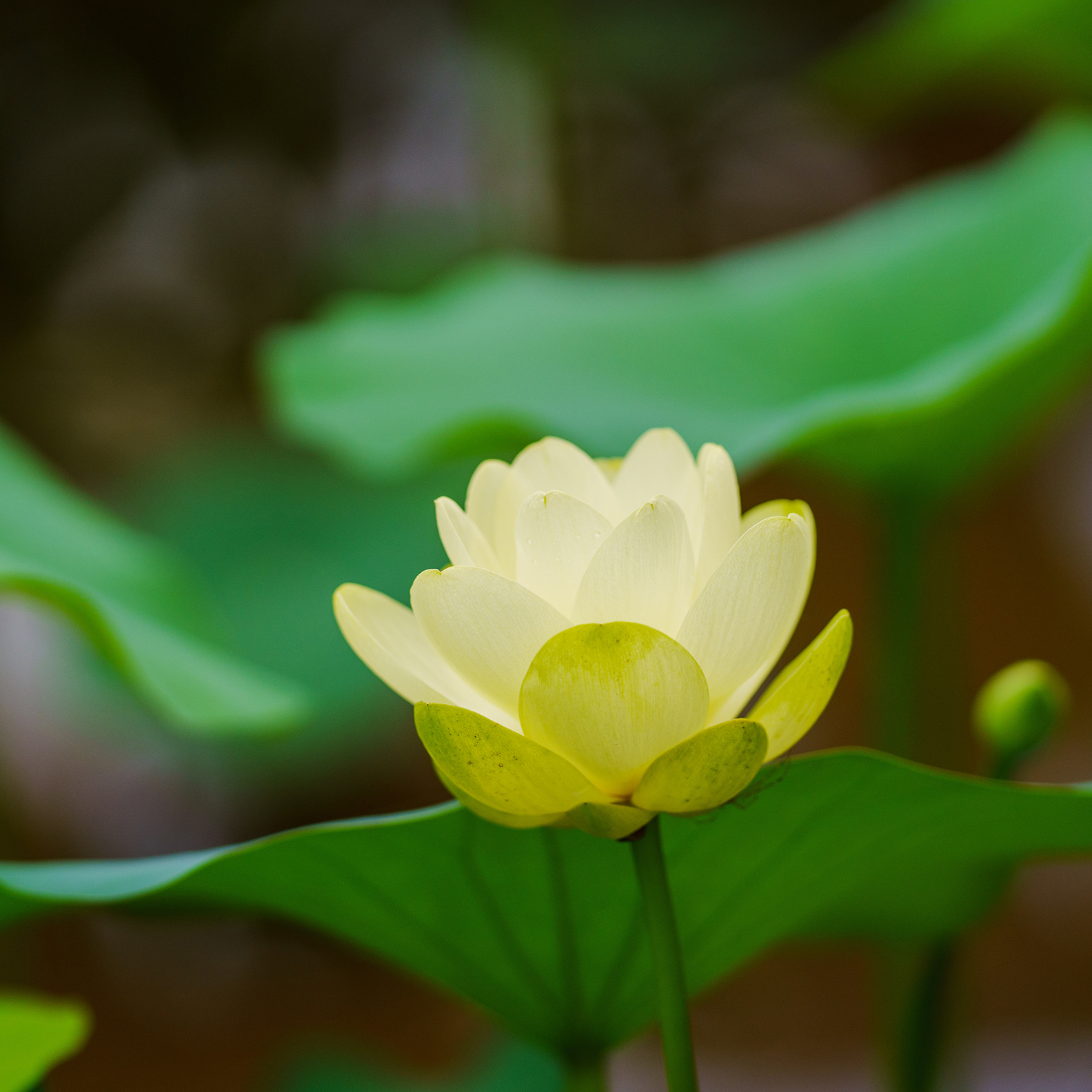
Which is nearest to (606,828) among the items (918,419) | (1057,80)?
(918,419)

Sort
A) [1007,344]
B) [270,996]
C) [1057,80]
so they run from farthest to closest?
[270,996] → [1057,80] → [1007,344]

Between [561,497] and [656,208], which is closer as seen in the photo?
[561,497]

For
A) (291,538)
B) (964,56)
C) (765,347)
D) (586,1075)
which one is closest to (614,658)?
(586,1075)

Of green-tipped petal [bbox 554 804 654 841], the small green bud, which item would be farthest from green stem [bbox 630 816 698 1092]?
the small green bud

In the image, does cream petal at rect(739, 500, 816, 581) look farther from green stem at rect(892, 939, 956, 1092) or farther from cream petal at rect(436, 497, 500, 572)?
green stem at rect(892, 939, 956, 1092)

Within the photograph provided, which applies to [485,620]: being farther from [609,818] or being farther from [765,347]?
[765,347]

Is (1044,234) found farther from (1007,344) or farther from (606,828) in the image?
(606,828)

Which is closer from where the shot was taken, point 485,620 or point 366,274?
point 485,620

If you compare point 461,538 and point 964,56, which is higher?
point 964,56
